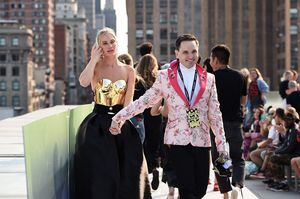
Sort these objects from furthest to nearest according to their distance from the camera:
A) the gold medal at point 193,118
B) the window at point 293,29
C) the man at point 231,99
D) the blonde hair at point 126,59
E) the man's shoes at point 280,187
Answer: the window at point 293,29, the man's shoes at point 280,187, the blonde hair at point 126,59, the man at point 231,99, the gold medal at point 193,118

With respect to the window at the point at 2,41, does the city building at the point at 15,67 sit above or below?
below

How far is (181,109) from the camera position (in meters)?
5.79

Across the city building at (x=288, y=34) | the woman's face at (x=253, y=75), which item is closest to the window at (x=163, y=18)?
the city building at (x=288, y=34)

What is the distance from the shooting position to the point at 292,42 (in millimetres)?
81625

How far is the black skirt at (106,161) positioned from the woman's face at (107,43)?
52cm

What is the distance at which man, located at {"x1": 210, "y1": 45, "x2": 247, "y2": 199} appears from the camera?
7.60m

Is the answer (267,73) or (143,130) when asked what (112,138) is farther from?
(267,73)

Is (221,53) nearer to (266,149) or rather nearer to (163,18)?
(266,149)

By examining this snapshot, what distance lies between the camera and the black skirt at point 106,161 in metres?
5.98

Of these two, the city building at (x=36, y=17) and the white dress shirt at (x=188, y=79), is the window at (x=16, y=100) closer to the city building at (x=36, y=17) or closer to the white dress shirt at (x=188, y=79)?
the city building at (x=36, y=17)

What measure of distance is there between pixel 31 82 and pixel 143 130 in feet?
421

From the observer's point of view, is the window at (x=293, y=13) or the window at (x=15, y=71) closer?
the window at (x=293, y=13)

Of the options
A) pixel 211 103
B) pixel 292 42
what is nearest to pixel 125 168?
pixel 211 103

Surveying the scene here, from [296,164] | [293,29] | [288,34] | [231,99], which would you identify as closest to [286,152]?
[296,164]
